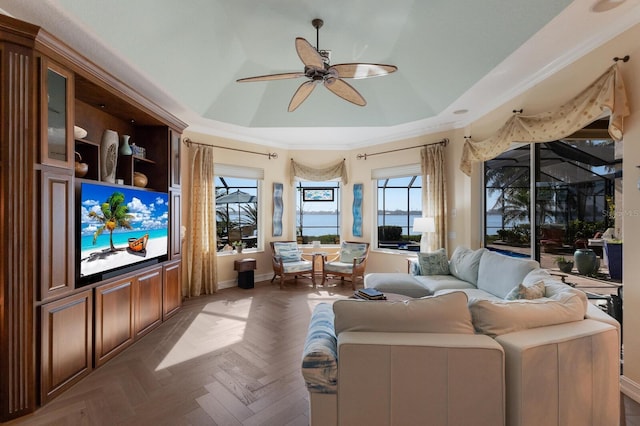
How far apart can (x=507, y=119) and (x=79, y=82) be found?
187 inches

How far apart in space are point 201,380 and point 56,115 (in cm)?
242

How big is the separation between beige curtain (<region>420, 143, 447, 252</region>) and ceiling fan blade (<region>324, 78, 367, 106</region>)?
2365 millimetres

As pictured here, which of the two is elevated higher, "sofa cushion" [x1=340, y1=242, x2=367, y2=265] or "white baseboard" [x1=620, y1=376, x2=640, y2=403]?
"sofa cushion" [x1=340, y1=242, x2=367, y2=265]

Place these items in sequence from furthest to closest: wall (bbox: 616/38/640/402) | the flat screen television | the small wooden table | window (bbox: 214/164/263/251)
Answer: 1. window (bbox: 214/164/263/251)
2. the small wooden table
3. the flat screen television
4. wall (bbox: 616/38/640/402)

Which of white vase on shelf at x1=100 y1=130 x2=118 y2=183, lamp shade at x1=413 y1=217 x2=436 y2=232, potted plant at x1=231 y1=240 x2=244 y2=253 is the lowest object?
potted plant at x1=231 y1=240 x2=244 y2=253

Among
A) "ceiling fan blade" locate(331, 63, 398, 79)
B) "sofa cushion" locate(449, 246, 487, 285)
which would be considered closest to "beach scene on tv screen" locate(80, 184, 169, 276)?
"ceiling fan blade" locate(331, 63, 398, 79)

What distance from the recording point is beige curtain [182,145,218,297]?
4887 millimetres

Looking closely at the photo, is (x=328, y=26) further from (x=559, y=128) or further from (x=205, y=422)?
(x=205, y=422)

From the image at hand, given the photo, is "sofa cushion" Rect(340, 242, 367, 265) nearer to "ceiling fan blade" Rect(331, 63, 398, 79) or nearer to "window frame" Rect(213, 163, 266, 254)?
"window frame" Rect(213, 163, 266, 254)

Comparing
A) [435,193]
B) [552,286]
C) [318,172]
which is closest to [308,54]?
[552,286]

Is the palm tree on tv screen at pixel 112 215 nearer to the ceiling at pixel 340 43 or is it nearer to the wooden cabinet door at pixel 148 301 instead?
the wooden cabinet door at pixel 148 301

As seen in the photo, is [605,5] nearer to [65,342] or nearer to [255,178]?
[65,342]

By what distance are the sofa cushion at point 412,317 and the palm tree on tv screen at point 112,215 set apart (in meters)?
2.50

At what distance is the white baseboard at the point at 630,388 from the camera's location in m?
2.24
